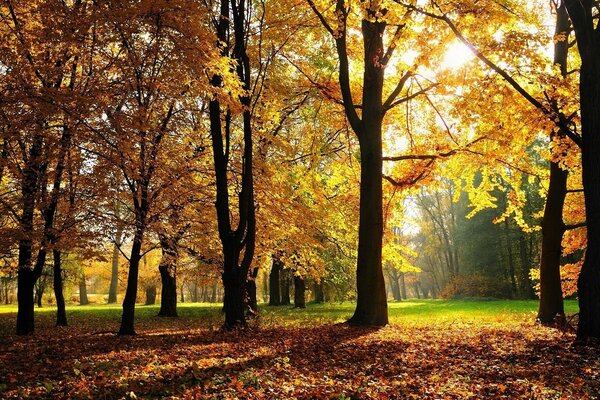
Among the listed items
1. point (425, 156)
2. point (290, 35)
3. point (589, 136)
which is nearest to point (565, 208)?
point (425, 156)

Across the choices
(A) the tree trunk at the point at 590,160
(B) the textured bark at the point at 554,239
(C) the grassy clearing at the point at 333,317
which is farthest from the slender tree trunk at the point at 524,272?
(A) the tree trunk at the point at 590,160

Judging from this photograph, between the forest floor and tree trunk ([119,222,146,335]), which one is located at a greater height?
tree trunk ([119,222,146,335])

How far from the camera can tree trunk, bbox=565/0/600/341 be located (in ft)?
25.4

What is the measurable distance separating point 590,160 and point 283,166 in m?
10.5

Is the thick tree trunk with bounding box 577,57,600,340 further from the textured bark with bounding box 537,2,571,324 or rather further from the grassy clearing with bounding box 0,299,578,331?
the textured bark with bounding box 537,2,571,324

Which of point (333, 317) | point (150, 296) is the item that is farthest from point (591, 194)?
point (150, 296)

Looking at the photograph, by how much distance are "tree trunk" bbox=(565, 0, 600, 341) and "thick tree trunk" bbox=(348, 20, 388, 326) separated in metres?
4.93

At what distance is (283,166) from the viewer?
1669 centimetres

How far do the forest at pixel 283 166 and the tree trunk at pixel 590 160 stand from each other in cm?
3

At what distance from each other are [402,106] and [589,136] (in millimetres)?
8350

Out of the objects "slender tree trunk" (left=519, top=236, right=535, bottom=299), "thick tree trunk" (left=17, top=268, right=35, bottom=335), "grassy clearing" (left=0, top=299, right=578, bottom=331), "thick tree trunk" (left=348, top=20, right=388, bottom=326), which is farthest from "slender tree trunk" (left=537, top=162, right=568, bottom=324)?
"slender tree trunk" (left=519, top=236, right=535, bottom=299)

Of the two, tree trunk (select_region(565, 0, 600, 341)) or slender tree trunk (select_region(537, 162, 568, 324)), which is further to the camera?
slender tree trunk (select_region(537, 162, 568, 324))

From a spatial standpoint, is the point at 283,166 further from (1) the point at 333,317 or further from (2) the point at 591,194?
(2) the point at 591,194

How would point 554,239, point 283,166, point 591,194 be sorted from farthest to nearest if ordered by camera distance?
point 283,166 → point 554,239 → point 591,194
